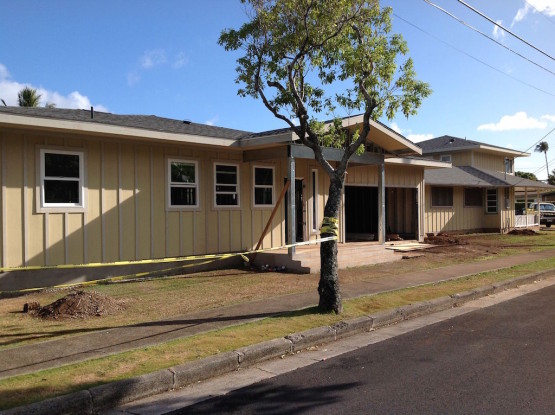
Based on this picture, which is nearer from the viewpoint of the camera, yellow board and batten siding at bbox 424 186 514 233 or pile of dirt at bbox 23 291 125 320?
pile of dirt at bbox 23 291 125 320

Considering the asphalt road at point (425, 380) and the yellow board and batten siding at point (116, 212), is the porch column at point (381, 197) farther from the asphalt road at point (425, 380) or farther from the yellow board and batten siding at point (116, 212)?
the asphalt road at point (425, 380)

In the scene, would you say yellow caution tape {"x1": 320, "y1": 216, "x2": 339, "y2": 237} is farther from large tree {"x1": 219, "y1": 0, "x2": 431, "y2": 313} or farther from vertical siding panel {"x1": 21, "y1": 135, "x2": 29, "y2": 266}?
vertical siding panel {"x1": 21, "y1": 135, "x2": 29, "y2": 266}

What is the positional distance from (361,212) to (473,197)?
10.0 metres

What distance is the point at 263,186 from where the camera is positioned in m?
14.3

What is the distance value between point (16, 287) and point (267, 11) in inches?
287

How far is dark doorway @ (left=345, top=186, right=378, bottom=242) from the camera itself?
20.1 meters

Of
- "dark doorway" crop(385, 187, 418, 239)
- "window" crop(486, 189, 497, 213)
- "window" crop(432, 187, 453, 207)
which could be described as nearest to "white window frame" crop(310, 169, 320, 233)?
"dark doorway" crop(385, 187, 418, 239)

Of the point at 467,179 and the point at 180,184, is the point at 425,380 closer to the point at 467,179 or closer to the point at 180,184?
the point at 180,184

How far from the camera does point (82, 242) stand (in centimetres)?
1067

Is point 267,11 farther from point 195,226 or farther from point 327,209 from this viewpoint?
point 195,226

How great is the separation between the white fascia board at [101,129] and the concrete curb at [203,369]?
21.0 ft

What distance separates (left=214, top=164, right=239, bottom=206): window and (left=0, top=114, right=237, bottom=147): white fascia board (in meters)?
0.96

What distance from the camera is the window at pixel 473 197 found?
2689 centimetres

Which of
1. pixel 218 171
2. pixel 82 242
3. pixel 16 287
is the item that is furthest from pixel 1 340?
pixel 218 171
